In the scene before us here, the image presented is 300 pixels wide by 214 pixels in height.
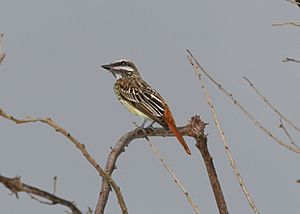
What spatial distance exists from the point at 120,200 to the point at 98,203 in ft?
2.19

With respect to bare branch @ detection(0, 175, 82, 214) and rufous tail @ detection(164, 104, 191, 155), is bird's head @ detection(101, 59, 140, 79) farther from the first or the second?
bare branch @ detection(0, 175, 82, 214)

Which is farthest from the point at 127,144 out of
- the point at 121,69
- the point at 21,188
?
the point at 121,69

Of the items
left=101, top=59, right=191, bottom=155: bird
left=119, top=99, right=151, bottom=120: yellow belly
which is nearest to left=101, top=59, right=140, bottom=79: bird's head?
left=101, top=59, right=191, bottom=155: bird

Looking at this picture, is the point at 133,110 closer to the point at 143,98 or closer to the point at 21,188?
the point at 143,98

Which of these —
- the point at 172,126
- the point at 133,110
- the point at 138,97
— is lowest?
the point at 172,126

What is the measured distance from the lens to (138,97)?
7762 millimetres

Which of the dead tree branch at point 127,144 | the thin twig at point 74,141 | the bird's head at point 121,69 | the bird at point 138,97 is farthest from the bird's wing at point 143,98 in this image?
the thin twig at point 74,141

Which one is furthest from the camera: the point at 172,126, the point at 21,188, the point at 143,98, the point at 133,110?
the point at 133,110

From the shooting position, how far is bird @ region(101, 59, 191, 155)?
644 centimetres

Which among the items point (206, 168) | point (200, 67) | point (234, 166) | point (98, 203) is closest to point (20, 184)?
point (98, 203)

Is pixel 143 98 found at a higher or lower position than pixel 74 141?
higher

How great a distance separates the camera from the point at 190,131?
4.88 meters

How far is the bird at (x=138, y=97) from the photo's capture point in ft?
21.1

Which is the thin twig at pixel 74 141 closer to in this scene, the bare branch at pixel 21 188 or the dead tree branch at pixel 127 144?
the bare branch at pixel 21 188
